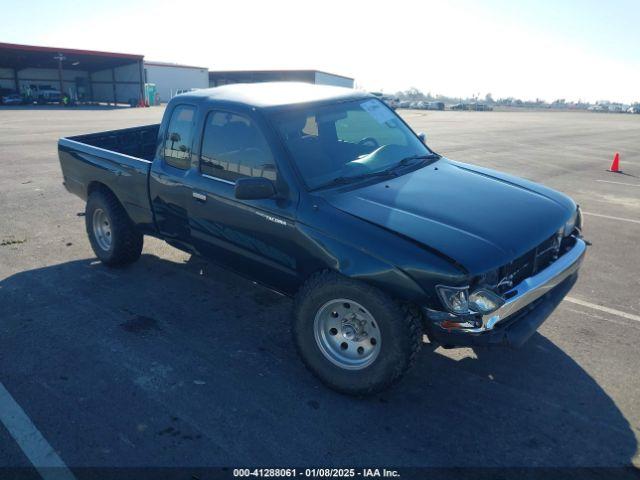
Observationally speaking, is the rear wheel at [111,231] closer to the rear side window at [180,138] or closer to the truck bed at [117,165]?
the truck bed at [117,165]

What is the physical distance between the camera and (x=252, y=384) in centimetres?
352

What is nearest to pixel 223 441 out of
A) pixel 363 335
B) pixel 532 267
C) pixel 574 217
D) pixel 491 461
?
pixel 363 335

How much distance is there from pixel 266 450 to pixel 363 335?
0.96m

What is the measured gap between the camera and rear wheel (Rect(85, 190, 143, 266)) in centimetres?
531

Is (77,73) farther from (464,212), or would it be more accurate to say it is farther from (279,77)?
(464,212)

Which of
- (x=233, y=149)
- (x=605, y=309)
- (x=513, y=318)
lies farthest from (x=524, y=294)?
(x=233, y=149)

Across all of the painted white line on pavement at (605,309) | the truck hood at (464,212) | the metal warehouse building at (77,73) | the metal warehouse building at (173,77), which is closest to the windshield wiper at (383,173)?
the truck hood at (464,212)

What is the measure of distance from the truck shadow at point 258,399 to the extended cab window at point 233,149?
1369 mm

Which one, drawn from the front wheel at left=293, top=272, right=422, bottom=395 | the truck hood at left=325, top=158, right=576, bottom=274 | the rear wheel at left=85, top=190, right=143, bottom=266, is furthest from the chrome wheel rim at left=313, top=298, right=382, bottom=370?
the rear wheel at left=85, top=190, right=143, bottom=266

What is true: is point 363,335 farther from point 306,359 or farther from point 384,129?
point 384,129

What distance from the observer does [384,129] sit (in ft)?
14.8

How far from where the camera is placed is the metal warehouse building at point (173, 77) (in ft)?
208

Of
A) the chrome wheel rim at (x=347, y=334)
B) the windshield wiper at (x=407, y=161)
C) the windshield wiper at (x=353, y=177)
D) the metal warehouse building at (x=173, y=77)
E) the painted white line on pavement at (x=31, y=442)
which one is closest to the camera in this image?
the painted white line on pavement at (x=31, y=442)

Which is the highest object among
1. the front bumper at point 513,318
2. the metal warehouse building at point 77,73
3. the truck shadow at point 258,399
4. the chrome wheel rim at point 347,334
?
the metal warehouse building at point 77,73
